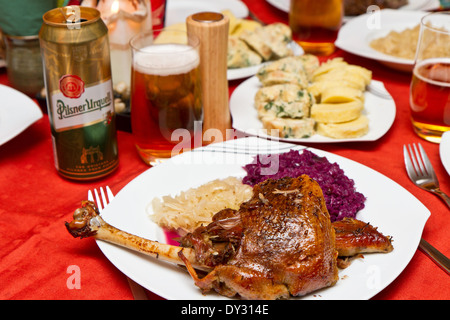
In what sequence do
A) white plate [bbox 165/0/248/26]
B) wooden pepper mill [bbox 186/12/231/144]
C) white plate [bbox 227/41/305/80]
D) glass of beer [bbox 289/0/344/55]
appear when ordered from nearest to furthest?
wooden pepper mill [bbox 186/12/231/144], white plate [bbox 227/41/305/80], glass of beer [bbox 289/0/344/55], white plate [bbox 165/0/248/26]

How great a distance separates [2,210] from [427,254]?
1.30m

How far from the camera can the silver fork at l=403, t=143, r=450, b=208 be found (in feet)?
5.84

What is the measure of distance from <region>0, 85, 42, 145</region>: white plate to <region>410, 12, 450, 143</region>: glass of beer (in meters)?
1.48

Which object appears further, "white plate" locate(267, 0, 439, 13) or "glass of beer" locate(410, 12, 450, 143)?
"white plate" locate(267, 0, 439, 13)

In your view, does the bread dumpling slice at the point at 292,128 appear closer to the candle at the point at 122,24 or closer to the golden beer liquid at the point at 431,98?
the golden beer liquid at the point at 431,98

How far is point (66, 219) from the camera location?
166cm

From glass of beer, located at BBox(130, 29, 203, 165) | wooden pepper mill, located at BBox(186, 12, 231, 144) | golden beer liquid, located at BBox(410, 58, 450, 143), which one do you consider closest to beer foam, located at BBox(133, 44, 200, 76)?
glass of beer, located at BBox(130, 29, 203, 165)

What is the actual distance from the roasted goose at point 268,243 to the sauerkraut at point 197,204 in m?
0.19

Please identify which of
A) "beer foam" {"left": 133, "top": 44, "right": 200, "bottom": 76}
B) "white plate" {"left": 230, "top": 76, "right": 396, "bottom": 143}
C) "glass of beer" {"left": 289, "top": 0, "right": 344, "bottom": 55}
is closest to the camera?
"beer foam" {"left": 133, "top": 44, "right": 200, "bottom": 76}

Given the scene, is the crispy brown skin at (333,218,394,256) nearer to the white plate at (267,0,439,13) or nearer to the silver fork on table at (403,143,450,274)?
the silver fork on table at (403,143,450,274)

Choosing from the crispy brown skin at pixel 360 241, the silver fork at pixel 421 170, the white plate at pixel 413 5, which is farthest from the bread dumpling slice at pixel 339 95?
the white plate at pixel 413 5

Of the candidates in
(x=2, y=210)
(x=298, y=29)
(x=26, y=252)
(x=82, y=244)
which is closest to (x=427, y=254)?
(x=82, y=244)

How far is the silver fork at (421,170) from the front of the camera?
5.84 feet

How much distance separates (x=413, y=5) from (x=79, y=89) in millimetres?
2346
